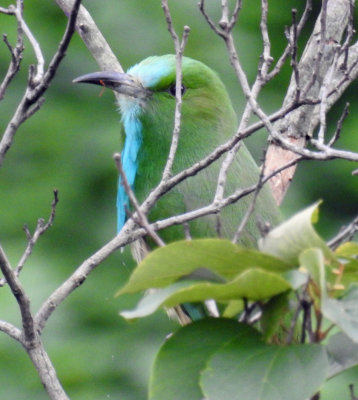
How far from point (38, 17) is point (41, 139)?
65cm

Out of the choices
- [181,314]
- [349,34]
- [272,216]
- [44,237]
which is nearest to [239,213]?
[272,216]

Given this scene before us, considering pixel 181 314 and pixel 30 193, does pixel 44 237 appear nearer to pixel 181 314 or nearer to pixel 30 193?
pixel 30 193

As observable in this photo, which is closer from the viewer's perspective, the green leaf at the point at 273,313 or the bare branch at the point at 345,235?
the green leaf at the point at 273,313

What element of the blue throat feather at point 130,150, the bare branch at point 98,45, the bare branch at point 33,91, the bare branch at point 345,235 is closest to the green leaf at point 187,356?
the bare branch at point 345,235

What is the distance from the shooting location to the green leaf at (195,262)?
5.31 feet

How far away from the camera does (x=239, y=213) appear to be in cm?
324

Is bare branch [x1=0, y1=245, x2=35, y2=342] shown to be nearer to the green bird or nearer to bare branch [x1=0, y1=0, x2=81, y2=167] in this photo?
bare branch [x1=0, y1=0, x2=81, y2=167]

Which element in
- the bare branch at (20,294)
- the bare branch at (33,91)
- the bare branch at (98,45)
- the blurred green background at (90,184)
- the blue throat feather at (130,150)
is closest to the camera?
the bare branch at (33,91)

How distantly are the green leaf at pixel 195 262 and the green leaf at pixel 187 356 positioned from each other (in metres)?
0.09

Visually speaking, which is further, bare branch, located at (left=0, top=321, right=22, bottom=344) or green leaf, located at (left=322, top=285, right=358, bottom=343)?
bare branch, located at (left=0, top=321, right=22, bottom=344)

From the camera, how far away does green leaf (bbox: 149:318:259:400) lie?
5.47 feet

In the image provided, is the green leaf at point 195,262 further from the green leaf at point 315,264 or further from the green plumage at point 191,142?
the green plumage at point 191,142

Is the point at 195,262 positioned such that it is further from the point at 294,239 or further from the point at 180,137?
the point at 180,137

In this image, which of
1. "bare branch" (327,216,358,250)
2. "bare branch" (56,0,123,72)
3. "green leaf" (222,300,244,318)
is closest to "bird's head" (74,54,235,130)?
"bare branch" (56,0,123,72)
